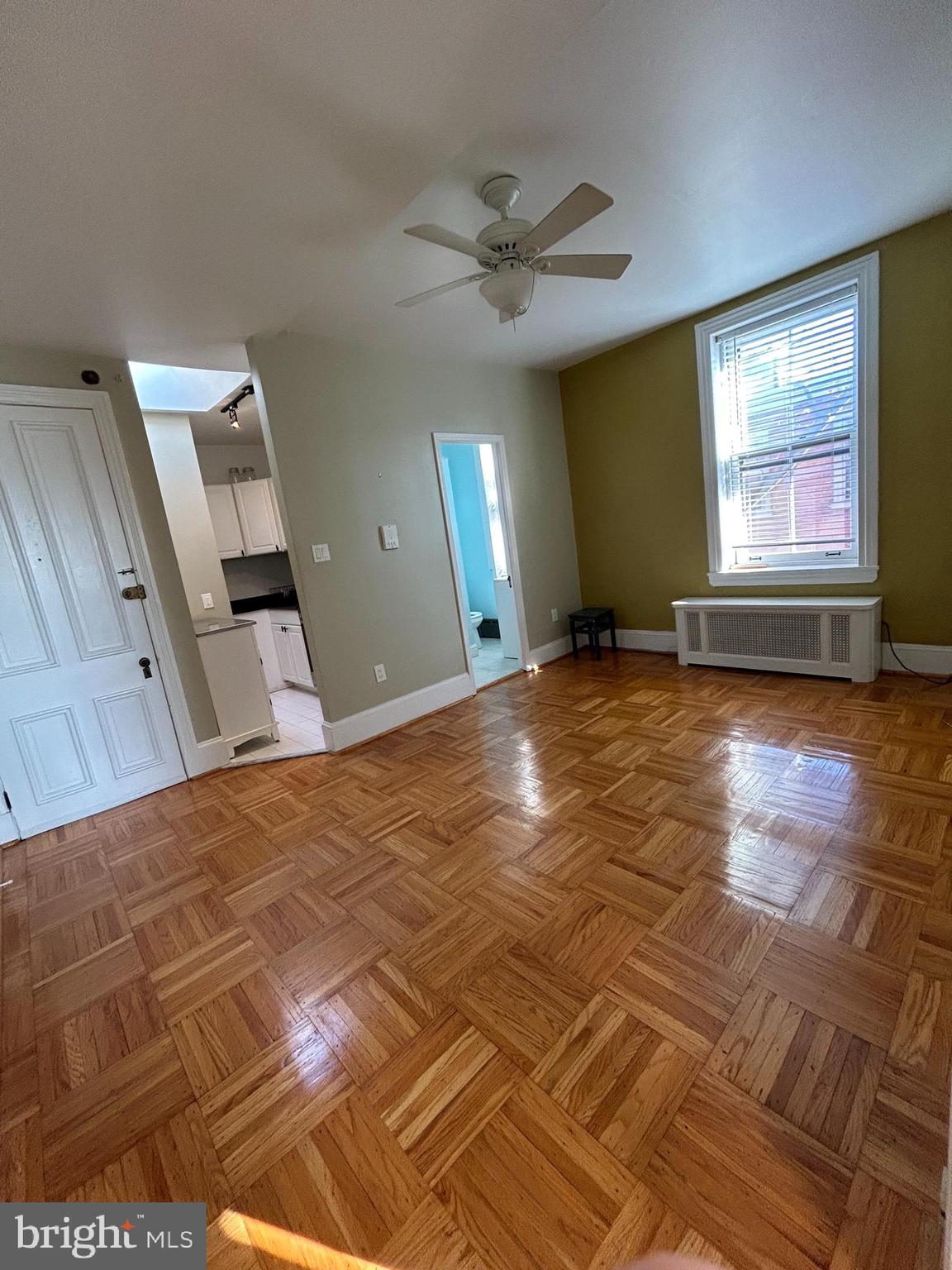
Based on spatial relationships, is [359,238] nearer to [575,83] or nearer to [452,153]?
[452,153]

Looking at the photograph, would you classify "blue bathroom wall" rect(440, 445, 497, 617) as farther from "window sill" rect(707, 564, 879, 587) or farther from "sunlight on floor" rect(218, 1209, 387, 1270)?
"sunlight on floor" rect(218, 1209, 387, 1270)

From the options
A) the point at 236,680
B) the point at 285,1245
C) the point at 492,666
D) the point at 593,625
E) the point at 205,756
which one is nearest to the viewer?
the point at 285,1245

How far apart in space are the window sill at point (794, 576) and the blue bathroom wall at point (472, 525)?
→ 94.9 inches

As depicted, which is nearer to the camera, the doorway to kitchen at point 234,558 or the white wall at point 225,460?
the doorway to kitchen at point 234,558

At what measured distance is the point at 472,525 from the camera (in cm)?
581

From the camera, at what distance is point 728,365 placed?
3.55 m

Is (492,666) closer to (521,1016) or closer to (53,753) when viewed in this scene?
(53,753)

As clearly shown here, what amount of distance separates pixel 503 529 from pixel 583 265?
235 centimetres

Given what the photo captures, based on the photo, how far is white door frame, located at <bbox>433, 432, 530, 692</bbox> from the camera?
3.73 m

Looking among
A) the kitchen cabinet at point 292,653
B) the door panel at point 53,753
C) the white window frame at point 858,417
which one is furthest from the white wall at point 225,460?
the white window frame at point 858,417

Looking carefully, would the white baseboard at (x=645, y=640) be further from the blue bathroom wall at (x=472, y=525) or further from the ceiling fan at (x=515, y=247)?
the ceiling fan at (x=515, y=247)

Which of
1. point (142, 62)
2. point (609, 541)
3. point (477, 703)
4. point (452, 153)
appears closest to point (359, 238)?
point (452, 153)

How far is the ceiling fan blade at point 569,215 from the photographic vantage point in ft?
5.02

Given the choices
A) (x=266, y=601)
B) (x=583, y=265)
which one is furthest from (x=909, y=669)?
(x=266, y=601)
